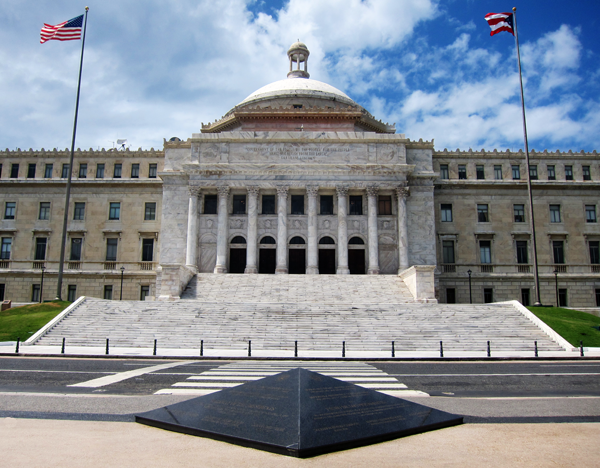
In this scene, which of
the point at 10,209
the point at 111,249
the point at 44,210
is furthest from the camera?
the point at 10,209

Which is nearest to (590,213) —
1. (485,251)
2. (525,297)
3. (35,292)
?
(525,297)

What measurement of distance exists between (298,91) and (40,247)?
3496 centimetres

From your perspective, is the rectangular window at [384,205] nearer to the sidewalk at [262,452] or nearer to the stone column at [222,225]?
the stone column at [222,225]

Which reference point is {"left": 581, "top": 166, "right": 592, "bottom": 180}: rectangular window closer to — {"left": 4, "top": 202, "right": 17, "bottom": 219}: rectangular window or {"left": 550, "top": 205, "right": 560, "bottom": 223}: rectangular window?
{"left": 550, "top": 205, "right": 560, "bottom": 223}: rectangular window

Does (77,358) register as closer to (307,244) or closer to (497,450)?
(497,450)

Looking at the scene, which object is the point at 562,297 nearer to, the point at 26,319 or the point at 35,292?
the point at 26,319

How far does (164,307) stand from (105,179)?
27.0 m

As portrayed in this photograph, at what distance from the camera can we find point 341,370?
58.9 feet

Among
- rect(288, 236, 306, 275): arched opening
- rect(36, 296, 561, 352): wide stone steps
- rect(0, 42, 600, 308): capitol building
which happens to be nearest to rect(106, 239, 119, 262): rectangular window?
rect(0, 42, 600, 308): capitol building

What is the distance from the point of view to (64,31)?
37969 millimetres

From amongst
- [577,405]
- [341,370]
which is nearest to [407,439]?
[577,405]

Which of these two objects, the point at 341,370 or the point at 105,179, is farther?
the point at 105,179

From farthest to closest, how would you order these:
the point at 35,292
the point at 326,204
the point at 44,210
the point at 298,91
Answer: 1. the point at 298,91
2. the point at 44,210
3. the point at 35,292
4. the point at 326,204

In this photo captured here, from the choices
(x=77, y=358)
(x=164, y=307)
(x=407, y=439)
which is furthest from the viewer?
(x=164, y=307)
